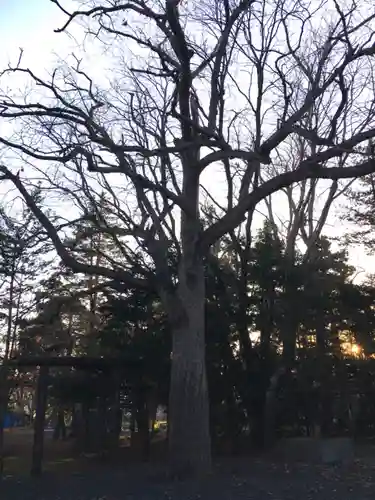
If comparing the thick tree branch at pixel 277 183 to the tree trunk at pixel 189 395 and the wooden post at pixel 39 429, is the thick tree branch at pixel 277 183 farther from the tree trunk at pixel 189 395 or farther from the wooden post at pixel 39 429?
the wooden post at pixel 39 429

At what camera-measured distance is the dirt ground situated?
38.8ft

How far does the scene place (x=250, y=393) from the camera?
22.2 meters

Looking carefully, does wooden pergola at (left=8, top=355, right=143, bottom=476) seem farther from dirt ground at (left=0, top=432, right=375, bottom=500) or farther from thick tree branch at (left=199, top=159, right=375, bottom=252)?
thick tree branch at (left=199, top=159, right=375, bottom=252)

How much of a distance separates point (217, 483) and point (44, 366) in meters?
6.69

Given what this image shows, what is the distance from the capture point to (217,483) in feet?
42.9

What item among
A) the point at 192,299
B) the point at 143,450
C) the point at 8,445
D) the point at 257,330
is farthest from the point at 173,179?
the point at 8,445

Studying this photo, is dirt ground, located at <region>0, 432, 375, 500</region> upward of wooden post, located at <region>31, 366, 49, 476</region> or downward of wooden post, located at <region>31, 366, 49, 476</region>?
downward

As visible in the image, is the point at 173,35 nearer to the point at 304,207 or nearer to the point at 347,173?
the point at 347,173

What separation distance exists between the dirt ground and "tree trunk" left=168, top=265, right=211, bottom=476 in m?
0.48

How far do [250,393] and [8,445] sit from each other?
10.2 meters

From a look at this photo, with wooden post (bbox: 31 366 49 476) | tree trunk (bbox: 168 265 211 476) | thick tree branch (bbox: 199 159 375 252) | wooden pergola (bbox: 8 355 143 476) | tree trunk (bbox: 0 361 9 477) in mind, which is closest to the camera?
thick tree branch (bbox: 199 159 375 252)

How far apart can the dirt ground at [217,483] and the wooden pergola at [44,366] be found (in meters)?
0.62

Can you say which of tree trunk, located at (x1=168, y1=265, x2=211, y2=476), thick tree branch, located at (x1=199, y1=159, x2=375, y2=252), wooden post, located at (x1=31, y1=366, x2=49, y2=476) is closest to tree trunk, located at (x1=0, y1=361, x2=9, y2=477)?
wooden post, located at (x1=31, y1=366, x2=49, y2=476)

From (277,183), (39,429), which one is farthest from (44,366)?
(277,183)
